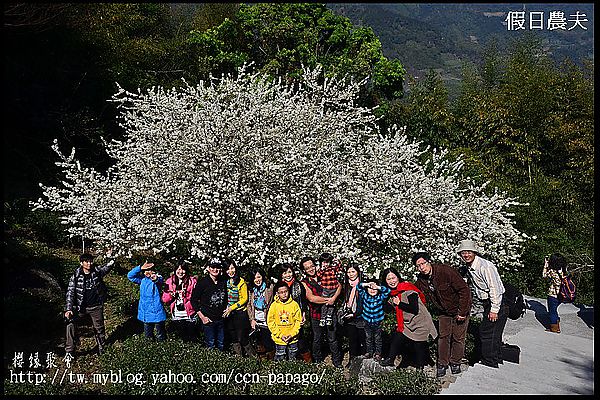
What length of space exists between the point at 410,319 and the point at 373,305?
43 cm

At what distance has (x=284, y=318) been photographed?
5.96 metres

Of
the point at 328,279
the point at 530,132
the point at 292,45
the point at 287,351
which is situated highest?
the point at 292,45

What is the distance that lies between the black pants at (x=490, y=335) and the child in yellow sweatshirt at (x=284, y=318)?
2048 millimetres

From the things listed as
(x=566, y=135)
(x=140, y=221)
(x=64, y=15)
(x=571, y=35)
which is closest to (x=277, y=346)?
(x=140, y=221)

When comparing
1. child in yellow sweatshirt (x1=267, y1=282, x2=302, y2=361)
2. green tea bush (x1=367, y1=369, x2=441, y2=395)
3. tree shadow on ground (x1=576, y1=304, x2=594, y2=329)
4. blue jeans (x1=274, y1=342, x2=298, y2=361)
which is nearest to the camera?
green tea bush (x1=367, y1=369, x2=441, y2=395)

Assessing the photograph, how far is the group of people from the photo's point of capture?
19.0 ft

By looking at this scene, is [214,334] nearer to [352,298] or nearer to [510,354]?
[352,298]

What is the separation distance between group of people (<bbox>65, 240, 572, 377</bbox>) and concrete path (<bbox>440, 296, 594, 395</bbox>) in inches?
11.7

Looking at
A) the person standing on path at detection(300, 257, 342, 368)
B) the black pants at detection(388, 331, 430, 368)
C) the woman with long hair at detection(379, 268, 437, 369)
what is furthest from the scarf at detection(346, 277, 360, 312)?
the black pants at detection(388, 331, 430, 368)

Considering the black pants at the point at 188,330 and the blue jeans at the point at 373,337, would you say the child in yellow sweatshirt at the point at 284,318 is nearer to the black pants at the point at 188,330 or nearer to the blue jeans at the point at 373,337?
the blue jeans at the point at 373,337

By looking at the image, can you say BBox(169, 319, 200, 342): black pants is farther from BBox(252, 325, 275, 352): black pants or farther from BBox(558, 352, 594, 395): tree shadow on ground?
BBox(558, 352, 594, 395): tree shadow on ground

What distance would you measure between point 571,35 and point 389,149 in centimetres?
20470

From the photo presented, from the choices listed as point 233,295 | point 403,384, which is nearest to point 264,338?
point 233,295

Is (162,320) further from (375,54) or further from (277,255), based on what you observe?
(375,54)
